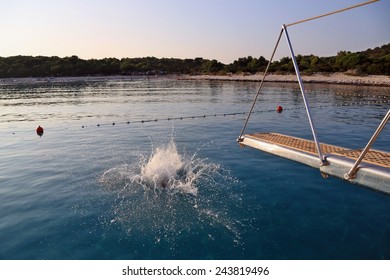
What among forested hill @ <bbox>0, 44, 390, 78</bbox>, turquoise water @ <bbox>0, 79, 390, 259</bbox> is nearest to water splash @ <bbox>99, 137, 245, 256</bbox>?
turquoise water @ <bbox>0, 79, 390, 259</bbox>

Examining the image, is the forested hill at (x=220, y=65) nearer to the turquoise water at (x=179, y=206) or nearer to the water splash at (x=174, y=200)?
the turquoise water at (x=179, y=206)

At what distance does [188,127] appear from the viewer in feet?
91.4

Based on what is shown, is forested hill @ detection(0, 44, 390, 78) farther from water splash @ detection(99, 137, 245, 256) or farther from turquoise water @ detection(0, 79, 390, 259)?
water splash @ detection(99, 137, 245, 256)

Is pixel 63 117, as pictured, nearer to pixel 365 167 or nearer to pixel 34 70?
pixel 365 167

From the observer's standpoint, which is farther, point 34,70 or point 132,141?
point 34,70

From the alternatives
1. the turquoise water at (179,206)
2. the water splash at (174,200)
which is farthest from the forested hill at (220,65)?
the water splash at (174,200)


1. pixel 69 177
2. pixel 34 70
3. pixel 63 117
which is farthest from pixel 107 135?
pixel 34 70

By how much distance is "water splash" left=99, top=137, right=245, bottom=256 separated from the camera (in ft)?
29.9

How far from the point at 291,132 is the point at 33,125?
88.1ft

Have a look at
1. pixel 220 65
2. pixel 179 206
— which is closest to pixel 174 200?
pixel 179 206

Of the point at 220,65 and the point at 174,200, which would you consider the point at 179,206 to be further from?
the point at 220,65

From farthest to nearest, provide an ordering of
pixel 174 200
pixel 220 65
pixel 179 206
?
1. pixel 220 65
2. pixel 174 200
3. pixel 179 206

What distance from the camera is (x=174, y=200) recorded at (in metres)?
11.3

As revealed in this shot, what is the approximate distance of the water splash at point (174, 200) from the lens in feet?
29.9
